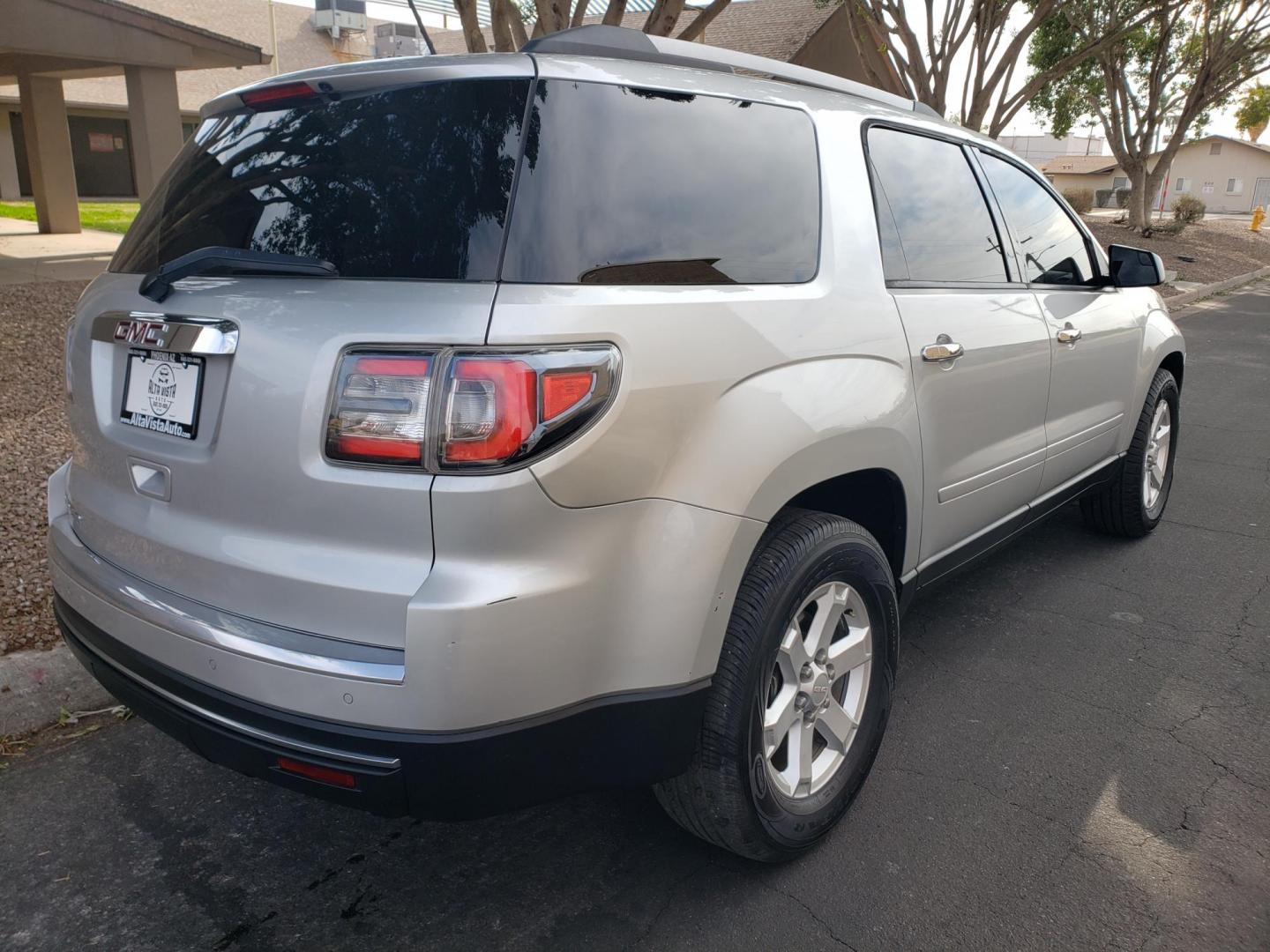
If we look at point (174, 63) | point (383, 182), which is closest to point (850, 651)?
point (383, 182)

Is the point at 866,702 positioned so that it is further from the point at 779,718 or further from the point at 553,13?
the point at 553,13

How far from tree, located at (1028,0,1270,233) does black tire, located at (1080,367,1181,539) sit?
1955 cm

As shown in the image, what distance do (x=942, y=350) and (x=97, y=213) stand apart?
85.2 feet

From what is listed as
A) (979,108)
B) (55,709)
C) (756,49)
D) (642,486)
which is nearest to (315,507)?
(642,486)

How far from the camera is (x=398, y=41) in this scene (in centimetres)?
2566

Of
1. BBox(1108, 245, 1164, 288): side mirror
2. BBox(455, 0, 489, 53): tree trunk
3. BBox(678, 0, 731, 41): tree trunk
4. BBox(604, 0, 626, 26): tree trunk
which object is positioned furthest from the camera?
BBox(678, 0, 731, 41): tree trunk

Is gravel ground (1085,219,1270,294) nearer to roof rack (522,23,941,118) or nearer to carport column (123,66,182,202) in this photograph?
carport column (123,66,182,202)

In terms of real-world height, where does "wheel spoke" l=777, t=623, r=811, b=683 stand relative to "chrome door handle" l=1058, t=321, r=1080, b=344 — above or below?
below

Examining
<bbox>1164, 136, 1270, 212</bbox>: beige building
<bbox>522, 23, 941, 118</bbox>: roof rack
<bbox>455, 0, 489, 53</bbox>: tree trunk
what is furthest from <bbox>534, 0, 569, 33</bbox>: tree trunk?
<bbox>1164, 136, 1270, 212</bbox>: beige building

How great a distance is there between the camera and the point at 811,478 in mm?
2412

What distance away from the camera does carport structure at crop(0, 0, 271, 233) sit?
1359cm

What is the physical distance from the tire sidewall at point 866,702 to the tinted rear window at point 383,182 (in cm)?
105

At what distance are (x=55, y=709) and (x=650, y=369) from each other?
8.22 ft

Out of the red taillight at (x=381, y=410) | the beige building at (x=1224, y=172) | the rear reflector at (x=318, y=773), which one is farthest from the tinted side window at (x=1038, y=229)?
the beige building at (x=1224, y=172)
